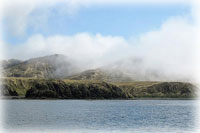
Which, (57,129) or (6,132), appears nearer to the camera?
(6,132)

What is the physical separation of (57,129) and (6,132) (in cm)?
1127

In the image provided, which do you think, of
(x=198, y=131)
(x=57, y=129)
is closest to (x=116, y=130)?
(x=57, y=129)

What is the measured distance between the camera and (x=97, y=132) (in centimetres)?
6222

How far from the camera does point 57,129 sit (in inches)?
2645

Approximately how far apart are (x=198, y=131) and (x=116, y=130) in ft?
58.7

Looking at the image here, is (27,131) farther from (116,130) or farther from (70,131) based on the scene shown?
(116,130)

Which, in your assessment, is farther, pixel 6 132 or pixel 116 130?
pixel 116 130

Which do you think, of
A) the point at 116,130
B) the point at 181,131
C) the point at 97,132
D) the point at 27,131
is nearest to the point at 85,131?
the point at 97,132

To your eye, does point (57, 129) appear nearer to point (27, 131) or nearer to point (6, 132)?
point (27, 131)

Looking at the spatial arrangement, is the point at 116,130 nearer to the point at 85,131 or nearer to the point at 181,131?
the point at 85,131

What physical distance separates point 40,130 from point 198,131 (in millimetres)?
34701

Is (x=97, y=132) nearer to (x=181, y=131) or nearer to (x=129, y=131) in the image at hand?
(x=129, y=131)

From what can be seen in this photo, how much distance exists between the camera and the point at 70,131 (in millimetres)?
63656

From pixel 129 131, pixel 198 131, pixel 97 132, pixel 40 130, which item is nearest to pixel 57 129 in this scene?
pixel 40 130
